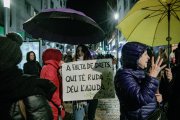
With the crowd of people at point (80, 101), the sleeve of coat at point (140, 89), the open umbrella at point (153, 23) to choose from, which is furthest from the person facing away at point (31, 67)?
the sleeve of coat at point (140, 89)

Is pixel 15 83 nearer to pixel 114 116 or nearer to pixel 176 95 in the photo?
pixel 176 95

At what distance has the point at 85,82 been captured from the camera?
6801mm

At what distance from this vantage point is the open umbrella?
5.47m

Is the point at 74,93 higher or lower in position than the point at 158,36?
lower

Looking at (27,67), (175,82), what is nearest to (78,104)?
(175,82)

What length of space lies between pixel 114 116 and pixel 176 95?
662 centimetres

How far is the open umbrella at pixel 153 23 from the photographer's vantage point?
5.47 meters

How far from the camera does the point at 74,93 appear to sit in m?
6.77

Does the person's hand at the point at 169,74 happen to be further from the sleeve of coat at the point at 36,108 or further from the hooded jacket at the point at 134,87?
the sleeve of coat at the point at 36,108

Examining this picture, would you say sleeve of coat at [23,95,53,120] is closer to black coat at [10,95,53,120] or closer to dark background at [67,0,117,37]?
black coat at [10,95,53,120]

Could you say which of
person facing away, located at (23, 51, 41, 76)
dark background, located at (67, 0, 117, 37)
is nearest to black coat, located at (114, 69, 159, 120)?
person facing away, located at (23, 51, 41, 76)

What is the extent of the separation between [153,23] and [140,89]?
6.70 ft

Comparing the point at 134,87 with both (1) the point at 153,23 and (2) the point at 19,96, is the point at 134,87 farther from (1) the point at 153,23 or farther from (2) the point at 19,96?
(1) the point at 153,23

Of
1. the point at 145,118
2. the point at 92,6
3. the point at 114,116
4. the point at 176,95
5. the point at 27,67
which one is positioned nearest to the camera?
the point at 145,118
